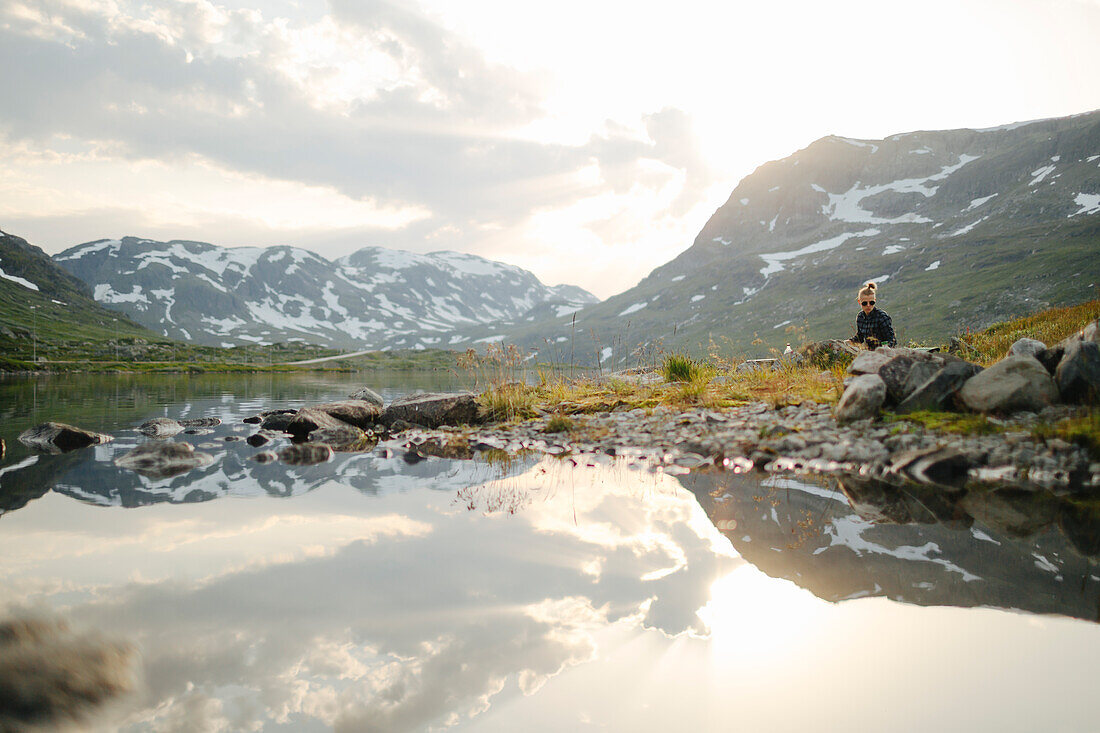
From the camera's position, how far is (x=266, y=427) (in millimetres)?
13781

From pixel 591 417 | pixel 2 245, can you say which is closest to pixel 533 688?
pixel 591 417

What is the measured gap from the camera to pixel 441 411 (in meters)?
12.5

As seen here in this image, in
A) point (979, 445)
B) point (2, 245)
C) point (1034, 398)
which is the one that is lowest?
point (979, 445)

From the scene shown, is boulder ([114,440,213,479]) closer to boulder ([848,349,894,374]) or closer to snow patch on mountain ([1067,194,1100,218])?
boulder ([848,349,894,374])

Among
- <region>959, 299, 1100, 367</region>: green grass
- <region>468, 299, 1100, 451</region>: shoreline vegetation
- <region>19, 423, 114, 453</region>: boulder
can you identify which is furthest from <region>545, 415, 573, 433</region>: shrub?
<region>19, 423, 114, 453</region>: boulder

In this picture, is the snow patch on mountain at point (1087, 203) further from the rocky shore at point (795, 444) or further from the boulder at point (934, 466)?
the boulder at point (934, 466)

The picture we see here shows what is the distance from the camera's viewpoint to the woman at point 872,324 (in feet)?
40.4

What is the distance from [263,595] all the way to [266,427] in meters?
11.5

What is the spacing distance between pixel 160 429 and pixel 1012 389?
16.4m

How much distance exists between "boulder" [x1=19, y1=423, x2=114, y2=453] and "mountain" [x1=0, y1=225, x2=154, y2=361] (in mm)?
100751

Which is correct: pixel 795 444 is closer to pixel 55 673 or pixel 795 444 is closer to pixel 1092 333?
pixel 1092 333

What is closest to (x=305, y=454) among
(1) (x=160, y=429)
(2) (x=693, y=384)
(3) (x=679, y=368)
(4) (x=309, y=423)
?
(4) (x=309, y=423)

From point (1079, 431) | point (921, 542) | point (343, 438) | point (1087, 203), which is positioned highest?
point (1087, 203)

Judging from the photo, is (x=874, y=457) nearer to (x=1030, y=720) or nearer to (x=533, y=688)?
(x=1030, y=720)
